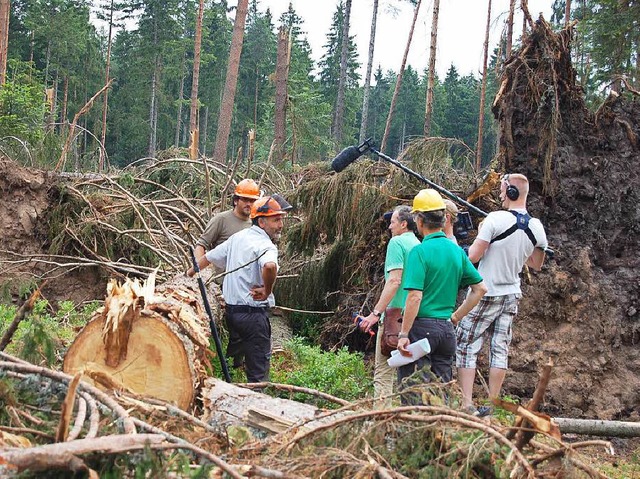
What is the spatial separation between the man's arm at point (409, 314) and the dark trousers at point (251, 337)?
1268mm

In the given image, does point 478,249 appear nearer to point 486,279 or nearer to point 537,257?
point 486,279

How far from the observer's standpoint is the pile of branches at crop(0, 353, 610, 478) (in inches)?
94.0

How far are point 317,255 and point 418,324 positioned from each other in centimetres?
413

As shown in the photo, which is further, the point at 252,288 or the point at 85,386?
the point at 252,288

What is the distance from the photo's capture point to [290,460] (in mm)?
2672

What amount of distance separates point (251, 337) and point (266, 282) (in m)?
0.48

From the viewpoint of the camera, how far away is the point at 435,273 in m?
4.24

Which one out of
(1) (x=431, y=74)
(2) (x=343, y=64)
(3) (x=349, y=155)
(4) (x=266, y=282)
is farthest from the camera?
(2) (x=343, y=64)

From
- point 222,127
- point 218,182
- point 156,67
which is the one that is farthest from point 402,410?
point 156,67

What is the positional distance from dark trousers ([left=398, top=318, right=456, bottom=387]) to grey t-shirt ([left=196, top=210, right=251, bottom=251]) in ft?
7.44

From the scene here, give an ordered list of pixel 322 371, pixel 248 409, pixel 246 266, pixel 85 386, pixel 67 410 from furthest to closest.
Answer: pixel 322 371
pixel 246 266
pixel 248 409
pixel 85 386
pixel 67 410

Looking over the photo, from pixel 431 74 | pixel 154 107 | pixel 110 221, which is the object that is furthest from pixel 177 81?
pixel 110 221

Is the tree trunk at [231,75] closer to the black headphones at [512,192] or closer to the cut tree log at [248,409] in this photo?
the black headphones at [512,192]

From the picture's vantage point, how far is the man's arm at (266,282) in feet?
15.7
